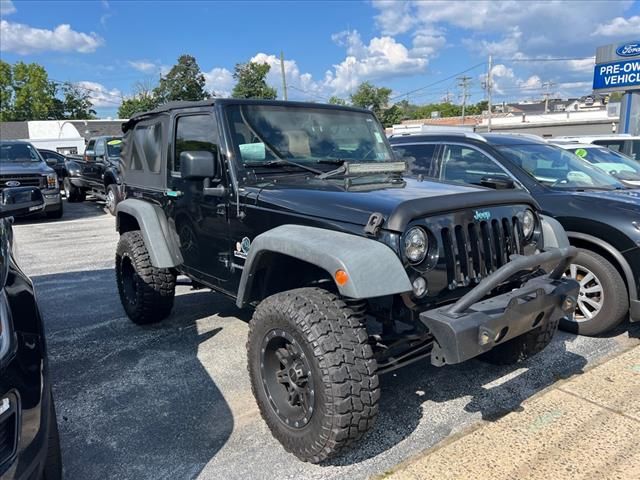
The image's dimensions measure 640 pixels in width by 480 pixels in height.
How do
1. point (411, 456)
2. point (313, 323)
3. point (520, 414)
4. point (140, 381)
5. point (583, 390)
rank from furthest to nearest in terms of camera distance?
point (140, 381), point (583, 390), point (520, 414), point (411, 456), point (313, 323)

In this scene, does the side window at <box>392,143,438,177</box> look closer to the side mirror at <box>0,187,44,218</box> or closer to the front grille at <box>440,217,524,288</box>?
the front grille at <box>440,217,524,288</box>

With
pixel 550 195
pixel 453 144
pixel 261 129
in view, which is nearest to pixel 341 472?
pixel 261 129

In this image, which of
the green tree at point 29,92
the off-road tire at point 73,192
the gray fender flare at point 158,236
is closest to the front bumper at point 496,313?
the gray fender flare at point 158,236

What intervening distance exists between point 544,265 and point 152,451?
2.51 metres

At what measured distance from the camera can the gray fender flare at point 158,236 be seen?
13.7 feet

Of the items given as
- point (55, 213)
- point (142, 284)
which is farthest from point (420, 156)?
point (55, 213)

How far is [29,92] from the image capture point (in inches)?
2721

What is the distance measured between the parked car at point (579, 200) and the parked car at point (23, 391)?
3003mm

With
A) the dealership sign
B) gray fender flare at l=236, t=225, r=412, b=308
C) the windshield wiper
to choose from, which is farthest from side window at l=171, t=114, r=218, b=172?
the dealership sign

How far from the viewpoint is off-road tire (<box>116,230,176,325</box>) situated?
445cm

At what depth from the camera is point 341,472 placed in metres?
2.66

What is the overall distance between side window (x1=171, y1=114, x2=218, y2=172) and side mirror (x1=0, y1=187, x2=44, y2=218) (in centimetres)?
123

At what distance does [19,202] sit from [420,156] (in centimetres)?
431

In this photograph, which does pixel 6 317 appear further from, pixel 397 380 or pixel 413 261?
pixel 397 380
